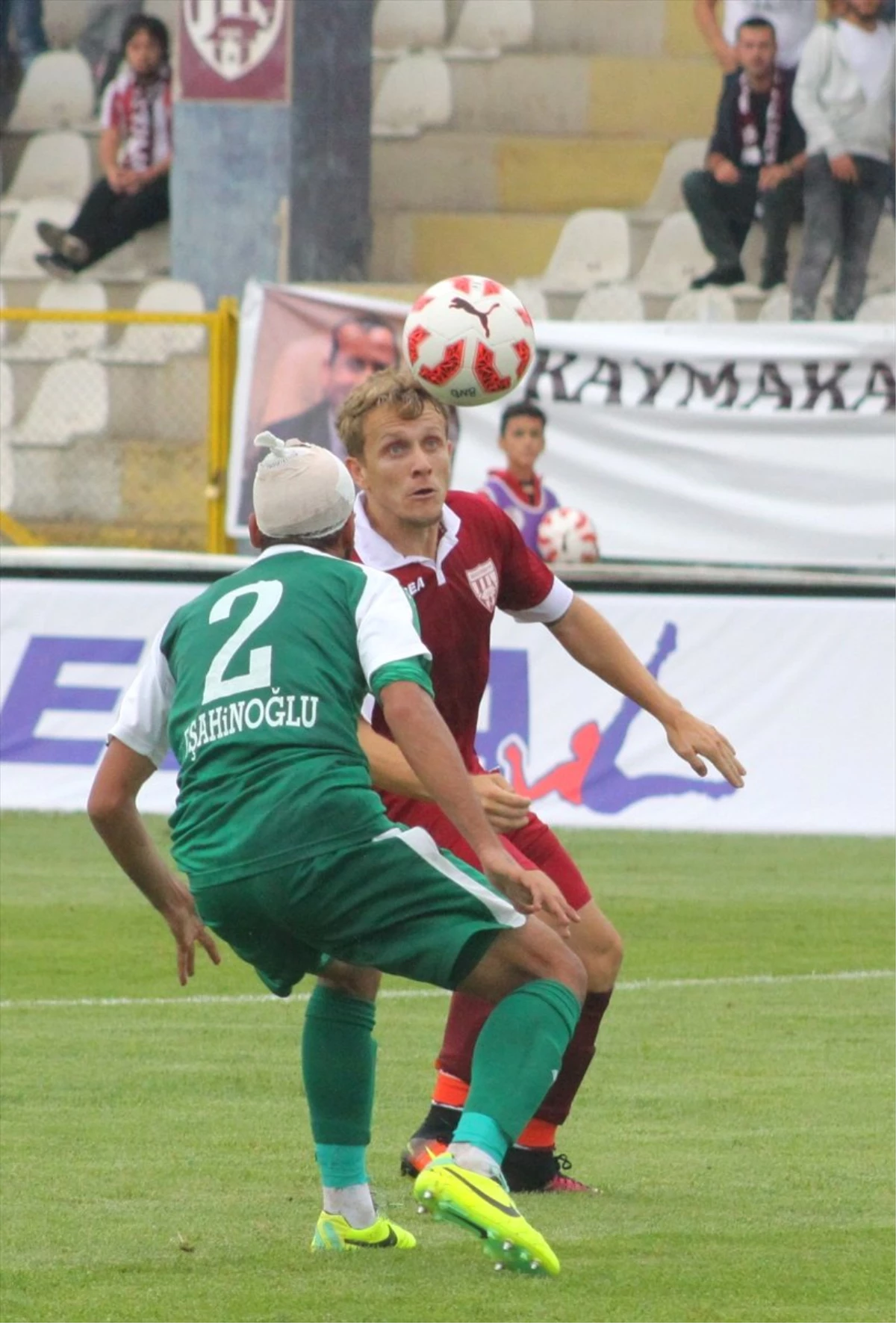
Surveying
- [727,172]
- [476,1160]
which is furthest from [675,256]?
[476,1160]

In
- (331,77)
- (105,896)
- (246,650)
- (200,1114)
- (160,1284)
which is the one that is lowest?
(105,896)

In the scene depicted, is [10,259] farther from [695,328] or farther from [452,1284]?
[452,1284]

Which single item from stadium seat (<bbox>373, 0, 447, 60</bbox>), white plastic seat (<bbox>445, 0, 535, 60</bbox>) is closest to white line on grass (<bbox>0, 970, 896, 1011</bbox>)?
white plastic seat (<bbox>445, 0, 535, 60</bbox>)

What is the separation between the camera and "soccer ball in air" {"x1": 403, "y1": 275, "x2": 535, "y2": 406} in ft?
23.7

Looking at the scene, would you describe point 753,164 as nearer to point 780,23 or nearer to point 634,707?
point 780,23

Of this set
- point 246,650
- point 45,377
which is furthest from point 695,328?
point 246,650

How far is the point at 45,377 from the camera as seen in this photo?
19.5 meters

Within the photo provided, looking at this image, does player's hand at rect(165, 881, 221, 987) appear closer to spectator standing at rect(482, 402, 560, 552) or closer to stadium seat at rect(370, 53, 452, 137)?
spectator standing at rect(482, 402, 560, 552)

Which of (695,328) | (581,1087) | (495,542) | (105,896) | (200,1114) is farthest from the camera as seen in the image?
(695,328)

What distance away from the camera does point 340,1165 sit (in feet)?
17.4

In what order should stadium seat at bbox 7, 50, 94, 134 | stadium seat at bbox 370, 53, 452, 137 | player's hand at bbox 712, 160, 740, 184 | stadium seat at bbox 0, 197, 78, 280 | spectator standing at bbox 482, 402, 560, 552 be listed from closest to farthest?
spectator standing at bbox 482, 402, 560, 552, player's hand at bbox 712, 160, 740, 184, stadium seat at bbox 0, 197, 78, 280, stadium seat at bbox 370, 53, 452, 137, stadium seat at bbox 7, 50, 94, 134

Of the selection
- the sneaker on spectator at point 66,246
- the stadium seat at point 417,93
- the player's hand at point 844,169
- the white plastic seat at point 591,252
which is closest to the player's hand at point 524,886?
the player's hand at point 844,169

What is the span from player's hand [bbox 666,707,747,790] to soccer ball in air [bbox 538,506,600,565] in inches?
334

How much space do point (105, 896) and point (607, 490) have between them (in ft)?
21.8
